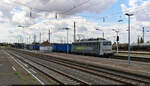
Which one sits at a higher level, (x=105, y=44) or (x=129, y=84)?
(x=105, y=44)

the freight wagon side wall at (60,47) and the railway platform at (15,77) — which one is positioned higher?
the freight wagon side wall at (60,47)

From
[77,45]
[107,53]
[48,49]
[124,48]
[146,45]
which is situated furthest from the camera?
[124,48]

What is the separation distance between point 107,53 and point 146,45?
94.9 ft

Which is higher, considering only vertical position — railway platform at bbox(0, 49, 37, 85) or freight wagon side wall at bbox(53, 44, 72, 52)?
freight wagon side wall at bbox(53, 44, 72, 52)

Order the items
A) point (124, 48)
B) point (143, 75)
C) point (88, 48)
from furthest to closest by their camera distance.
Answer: point (124, 48) → point (88, 48) → point (143, 75)

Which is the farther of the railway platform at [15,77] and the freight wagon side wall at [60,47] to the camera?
the freight wagon side wall at [60,47]

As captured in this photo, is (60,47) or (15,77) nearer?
(15,77)

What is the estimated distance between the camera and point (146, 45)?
63.5 m

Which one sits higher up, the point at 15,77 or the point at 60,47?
the point at 60,47

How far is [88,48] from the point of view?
4419 cm

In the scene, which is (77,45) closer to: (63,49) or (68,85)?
(63,49)

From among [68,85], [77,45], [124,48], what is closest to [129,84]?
[68,85]

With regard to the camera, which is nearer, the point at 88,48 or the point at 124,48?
the point at 88,48

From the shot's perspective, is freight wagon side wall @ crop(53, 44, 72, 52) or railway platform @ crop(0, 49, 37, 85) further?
freight wagon side wall @ crop(53, 44, 72, 52)
